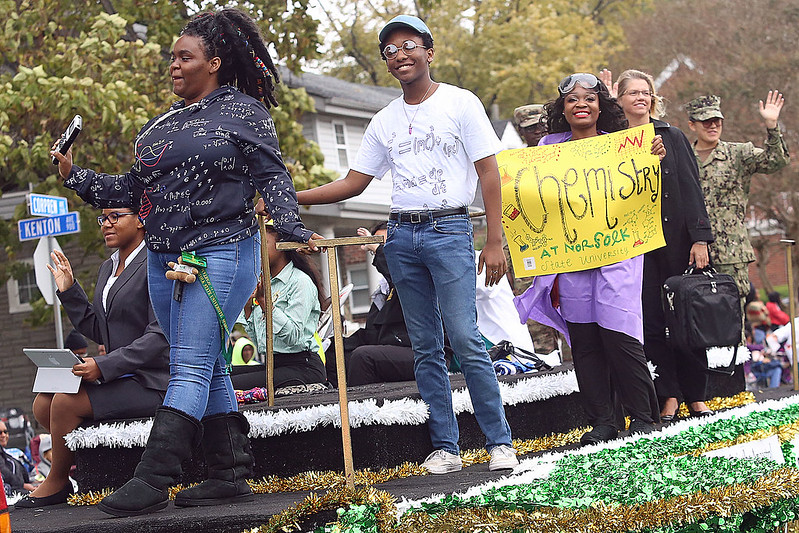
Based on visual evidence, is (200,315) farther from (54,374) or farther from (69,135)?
(54,374)

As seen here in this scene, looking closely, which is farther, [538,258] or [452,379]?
[452,379]

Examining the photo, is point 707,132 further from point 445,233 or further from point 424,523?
point 424,523

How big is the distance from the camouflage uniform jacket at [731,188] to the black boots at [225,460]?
13.5ft

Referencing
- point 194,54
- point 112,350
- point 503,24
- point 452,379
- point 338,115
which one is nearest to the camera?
point 194,54

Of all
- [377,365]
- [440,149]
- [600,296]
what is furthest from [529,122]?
[440,149]

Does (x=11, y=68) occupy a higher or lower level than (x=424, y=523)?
higher

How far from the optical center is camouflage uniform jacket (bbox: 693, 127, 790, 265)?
7.70m

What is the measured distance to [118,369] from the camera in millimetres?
5508

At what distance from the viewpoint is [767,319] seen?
59.6 feet

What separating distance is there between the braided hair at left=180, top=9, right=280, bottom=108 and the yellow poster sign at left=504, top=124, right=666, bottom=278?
195 cm

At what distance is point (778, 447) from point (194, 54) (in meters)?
3.33

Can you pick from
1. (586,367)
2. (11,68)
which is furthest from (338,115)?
(586,367)

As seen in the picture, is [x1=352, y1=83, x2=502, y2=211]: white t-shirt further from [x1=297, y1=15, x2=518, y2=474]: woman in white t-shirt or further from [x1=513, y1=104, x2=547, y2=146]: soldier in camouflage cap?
[x1=513, y1=104, x2=547, y2=146]: soldier in camouflage cap

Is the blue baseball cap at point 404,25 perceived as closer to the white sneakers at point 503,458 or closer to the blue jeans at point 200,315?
the blue jeans at point 200,315
